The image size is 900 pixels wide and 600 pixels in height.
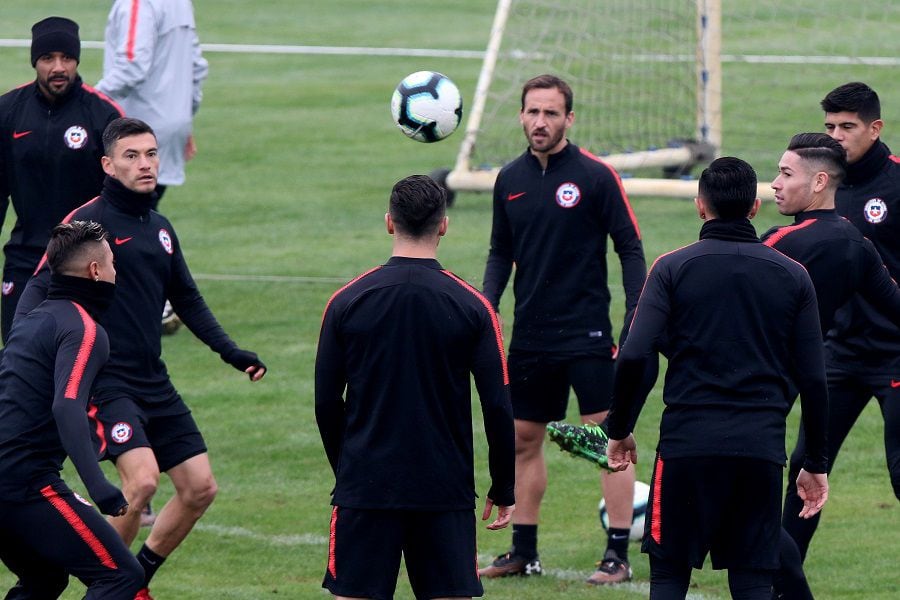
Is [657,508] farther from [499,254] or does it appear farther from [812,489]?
[499,254]

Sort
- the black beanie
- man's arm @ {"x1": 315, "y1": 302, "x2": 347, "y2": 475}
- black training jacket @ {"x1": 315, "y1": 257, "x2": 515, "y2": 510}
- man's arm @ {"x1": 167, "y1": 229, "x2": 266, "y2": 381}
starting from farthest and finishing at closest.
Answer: the black beanie → man's arm @ {"x1": 167, "y1": 229, "x2": 266, "y2": 381} → man's arm @ {"x1": 315, "y1": 302, "x2": 347, "y2": 475} → black training jacket @ {"x1": 315, "y1": 257, "x2": 515, "y2": 510}

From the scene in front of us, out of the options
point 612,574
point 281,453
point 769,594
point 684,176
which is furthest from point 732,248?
point 684,176

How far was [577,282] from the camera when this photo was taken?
8664 millimetres

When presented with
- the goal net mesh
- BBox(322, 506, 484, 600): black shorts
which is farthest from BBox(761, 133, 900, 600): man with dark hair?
the goal net mesh

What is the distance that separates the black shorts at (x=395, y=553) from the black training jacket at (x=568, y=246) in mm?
2599

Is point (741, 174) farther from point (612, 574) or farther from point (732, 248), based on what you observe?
point (612, 574)

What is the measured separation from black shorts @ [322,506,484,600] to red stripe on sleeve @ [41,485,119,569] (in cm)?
97

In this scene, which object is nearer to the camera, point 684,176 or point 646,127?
point 684,176

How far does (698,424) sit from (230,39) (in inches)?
1010

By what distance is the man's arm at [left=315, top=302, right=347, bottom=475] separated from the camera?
617cm

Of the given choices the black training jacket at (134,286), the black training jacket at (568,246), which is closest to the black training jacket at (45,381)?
the black training jacket at (134,286)

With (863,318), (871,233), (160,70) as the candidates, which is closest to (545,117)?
(871,233)

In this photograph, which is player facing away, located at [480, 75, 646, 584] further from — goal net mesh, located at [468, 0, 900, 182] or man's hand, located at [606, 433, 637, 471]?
goal net mesh, located at [468, 0, 900, 182]

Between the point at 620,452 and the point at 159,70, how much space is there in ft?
24.0
